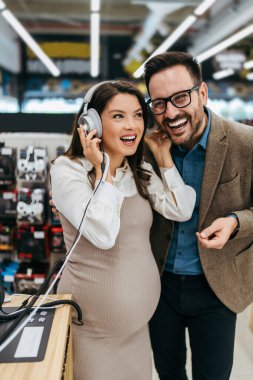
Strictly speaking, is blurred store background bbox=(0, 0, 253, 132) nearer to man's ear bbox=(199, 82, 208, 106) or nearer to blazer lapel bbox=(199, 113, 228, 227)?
man's ear bbox=(199, 82, 208, 106)

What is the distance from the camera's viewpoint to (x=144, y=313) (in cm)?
143

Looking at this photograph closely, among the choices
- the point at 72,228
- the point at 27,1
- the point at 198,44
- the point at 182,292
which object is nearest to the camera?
the point at 72,228

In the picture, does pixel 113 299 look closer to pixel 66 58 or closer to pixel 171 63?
pixel 171 63

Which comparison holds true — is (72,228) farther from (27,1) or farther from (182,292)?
(27,1)

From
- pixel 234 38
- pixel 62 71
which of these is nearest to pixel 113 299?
pixel 234 38

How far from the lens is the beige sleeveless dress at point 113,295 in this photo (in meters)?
1.36

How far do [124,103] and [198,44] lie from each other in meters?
10.7

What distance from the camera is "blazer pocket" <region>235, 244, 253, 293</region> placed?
163 centimetres

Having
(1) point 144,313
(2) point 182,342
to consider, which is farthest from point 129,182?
(2) point 182,342

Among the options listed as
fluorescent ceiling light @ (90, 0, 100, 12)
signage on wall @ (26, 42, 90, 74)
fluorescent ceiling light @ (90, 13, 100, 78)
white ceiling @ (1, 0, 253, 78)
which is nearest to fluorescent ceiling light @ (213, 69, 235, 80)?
white ceiling @ (1, 0, 253, 78)

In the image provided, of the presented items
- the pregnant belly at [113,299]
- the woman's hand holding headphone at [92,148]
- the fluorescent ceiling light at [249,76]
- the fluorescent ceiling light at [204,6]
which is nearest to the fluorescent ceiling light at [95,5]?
the fluorescent ceiling light at [204,6]

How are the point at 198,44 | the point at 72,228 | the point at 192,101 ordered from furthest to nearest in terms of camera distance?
the point at 198,44, the point at 192,101, the point at 72,228

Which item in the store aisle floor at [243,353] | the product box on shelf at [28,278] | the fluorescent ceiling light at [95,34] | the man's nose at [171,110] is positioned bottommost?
the store aisle floor at [243,353]

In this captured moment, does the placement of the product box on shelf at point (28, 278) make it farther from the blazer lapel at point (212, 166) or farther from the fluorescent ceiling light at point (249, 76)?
the fluorescent ceiling light at point (249, 76)
